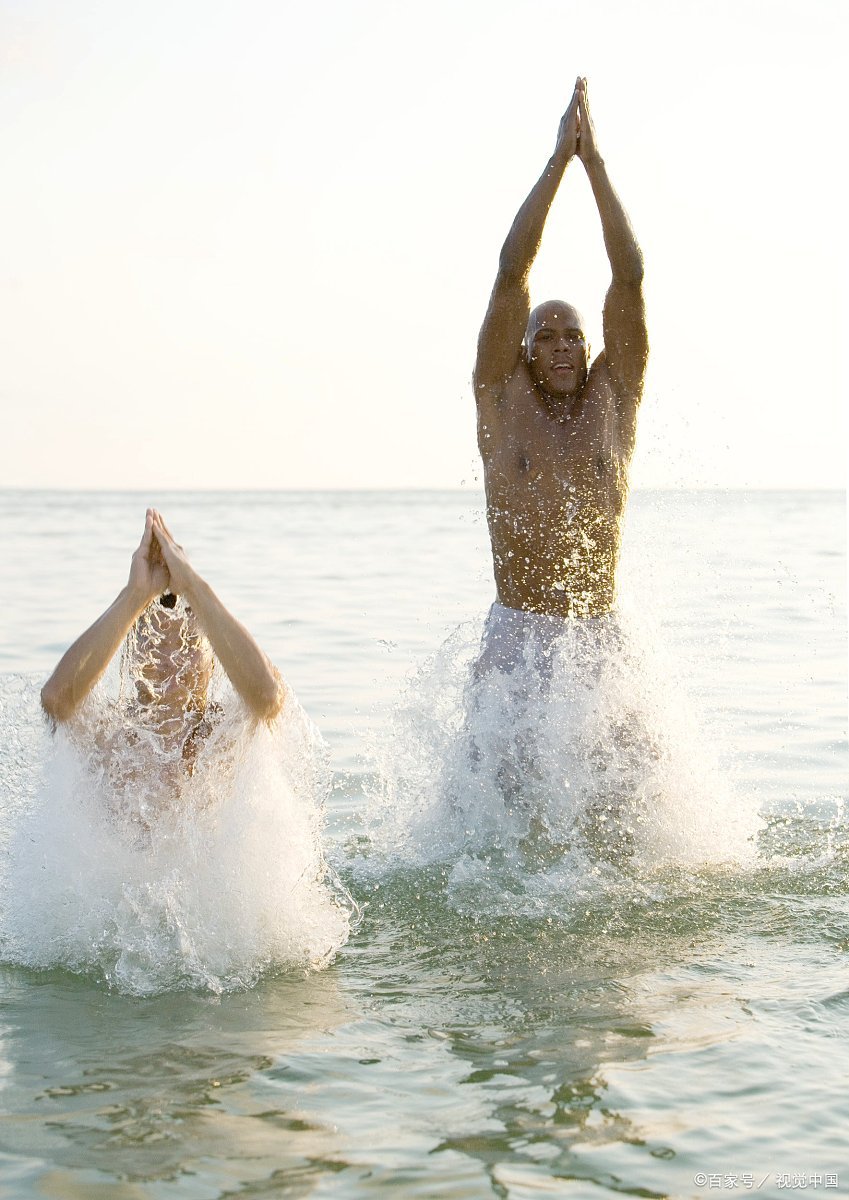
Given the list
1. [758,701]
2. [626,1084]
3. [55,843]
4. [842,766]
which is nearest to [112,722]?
[55,843]

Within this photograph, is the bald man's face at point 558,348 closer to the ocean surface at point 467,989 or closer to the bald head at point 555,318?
the bald head at point 555,318

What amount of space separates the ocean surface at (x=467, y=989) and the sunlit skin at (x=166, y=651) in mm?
344

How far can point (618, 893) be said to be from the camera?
18.8 ft

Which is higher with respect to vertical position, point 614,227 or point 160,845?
point 614,227

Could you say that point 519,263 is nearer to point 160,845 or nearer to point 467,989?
point 160,845

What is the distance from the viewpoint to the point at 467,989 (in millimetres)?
4758

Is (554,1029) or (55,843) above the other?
(55,843)

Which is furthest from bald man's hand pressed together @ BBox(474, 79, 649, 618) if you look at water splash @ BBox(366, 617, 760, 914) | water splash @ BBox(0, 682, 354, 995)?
water splash @ BBox(0, 682, 354, 995)

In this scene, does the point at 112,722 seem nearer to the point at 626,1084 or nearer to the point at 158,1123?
the point at 158,1123

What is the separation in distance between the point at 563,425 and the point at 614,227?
830 millimetres

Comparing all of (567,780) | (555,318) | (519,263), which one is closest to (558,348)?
(555,318)

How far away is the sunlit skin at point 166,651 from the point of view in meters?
4.69

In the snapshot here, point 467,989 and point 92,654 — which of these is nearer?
point 92,654

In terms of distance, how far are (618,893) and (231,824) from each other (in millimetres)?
1633
